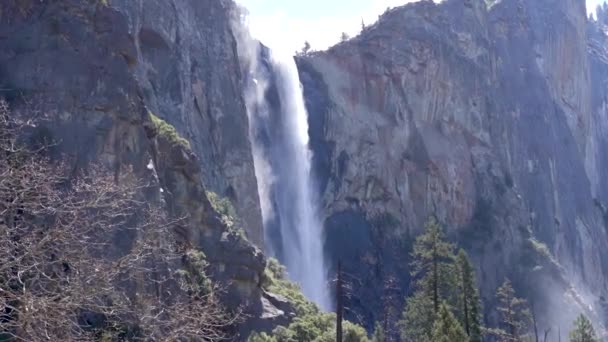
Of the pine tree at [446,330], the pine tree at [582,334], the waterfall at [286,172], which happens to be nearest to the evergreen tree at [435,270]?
the pine tree at [446,330]

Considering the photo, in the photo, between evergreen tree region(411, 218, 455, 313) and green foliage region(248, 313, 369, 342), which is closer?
green foliage region(248, 313, 369, 342)

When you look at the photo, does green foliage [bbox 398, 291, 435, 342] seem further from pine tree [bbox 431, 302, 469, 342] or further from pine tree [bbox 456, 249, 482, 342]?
pine tree [bbox 431, 302, 469, 342]

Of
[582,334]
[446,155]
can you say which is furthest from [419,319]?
[446,155]

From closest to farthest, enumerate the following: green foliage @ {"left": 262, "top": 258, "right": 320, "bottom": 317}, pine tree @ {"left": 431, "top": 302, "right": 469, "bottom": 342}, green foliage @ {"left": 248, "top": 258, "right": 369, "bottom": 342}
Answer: green foliage @ {"left": 248, "top": 258, "right": 369, "bottom": 342}, pine tree @ {"left": 431, "top": 302, "right": 469, "bottom": 342}, green foliage @ {"left": 262, "top": 258, "right": 320, "bottom": 317}

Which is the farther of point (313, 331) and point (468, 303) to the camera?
point (468, 303)

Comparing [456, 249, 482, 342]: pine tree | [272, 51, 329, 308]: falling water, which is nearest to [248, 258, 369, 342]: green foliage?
[456, 249, 482, 342]: pine tree

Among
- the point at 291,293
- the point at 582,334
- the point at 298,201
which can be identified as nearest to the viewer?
the point at 291,293

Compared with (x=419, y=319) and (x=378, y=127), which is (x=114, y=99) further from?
(x=378, y=127)

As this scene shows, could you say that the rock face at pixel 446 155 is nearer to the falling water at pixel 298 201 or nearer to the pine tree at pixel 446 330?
the falling water at pixel 298 201
